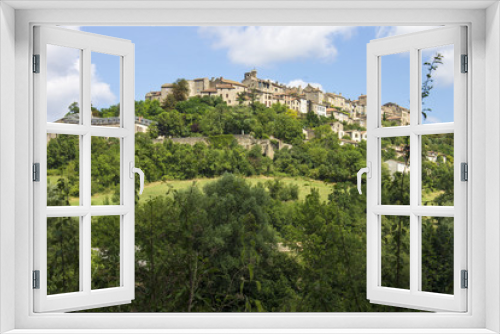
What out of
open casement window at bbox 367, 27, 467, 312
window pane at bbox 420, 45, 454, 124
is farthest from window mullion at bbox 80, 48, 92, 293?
window pane at bbox 420, 45, 454, 124

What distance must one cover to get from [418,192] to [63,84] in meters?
2.58

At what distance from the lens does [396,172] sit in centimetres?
379

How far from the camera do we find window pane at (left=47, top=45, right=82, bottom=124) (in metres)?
2.40

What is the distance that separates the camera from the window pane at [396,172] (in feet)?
11.8

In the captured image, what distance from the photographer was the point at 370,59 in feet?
8.27

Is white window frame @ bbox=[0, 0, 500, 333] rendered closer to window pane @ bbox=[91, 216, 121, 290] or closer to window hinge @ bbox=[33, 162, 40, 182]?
window hinge @ bbox=[33, 162, 40, 182]

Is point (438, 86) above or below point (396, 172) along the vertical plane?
above

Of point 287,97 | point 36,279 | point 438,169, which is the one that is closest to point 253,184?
point 287,97

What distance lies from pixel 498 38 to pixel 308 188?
3344 millimetres

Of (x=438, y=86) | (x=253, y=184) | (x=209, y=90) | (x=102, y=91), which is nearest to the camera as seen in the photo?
(x=438, y=86)

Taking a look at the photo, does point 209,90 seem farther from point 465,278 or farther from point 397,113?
point 465,278

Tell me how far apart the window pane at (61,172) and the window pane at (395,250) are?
101 inches

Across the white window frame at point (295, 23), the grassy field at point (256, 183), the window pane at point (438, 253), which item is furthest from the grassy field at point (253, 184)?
the white window frame at point (295, 23)

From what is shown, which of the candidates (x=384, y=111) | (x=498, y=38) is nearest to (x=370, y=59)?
(x=498, y=38)
